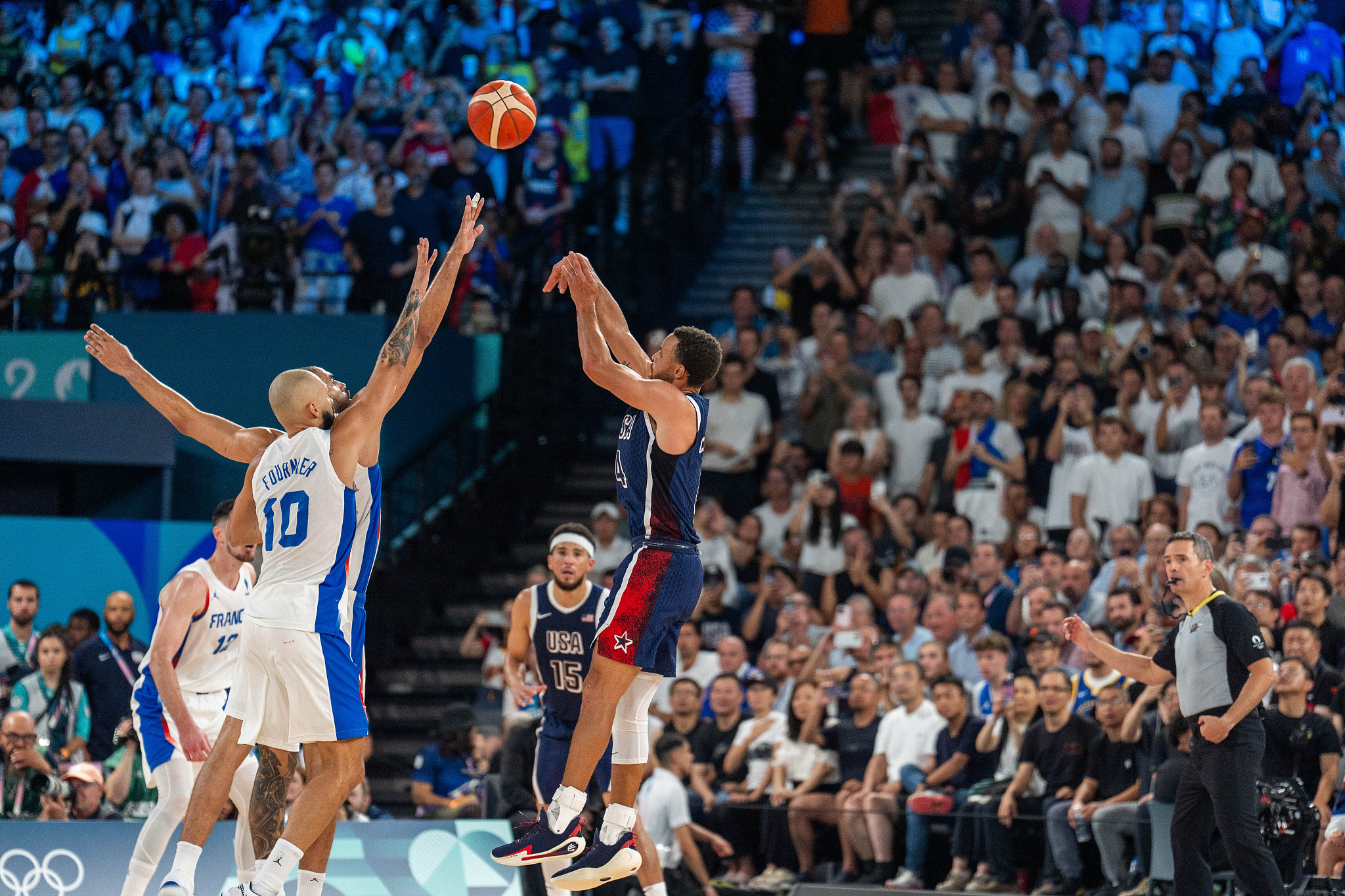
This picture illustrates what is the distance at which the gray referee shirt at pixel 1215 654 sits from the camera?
855cm

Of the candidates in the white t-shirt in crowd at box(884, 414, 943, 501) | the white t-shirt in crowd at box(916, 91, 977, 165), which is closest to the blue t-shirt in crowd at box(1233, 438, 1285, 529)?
the white t-shirt in crowd at box(884, 414, 943, 501)

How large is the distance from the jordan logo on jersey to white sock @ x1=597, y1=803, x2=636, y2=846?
Result: 1966 mm

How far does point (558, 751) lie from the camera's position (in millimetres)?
9047

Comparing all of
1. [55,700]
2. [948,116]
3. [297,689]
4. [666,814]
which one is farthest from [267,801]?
[948,116]

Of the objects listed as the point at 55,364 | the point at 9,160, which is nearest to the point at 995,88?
the point at 55,364

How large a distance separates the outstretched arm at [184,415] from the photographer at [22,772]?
14.7 feet

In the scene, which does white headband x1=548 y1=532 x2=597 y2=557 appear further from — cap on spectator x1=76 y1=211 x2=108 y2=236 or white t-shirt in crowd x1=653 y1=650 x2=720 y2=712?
cap on spectator x1=76 y1=211 x2=108 y2=236

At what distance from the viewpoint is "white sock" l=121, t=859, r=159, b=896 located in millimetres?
7883

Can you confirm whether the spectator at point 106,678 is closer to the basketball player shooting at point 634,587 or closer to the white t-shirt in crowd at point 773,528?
the white t-shirt in crowd at point 773,528

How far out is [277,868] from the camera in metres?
6.87

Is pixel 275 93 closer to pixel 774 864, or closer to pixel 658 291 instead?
pixel 658 291

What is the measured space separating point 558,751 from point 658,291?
9.32 m

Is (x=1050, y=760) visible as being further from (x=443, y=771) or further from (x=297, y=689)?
(x=297, y=689)

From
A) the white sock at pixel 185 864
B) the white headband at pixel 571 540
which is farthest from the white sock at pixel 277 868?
the white headband at pixel 571 540
